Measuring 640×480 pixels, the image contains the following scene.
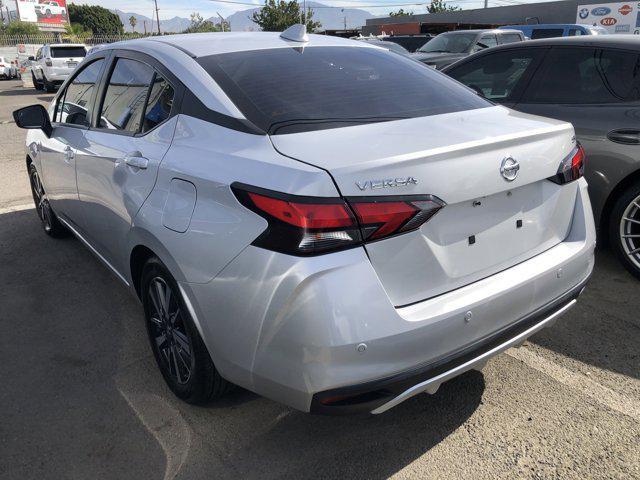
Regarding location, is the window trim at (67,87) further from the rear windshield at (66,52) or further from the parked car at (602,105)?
the rear windshield at (66,52)

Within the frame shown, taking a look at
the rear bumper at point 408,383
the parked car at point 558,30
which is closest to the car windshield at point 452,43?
the parked car at point 558,30

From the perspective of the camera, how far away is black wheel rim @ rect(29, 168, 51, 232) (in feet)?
16.3

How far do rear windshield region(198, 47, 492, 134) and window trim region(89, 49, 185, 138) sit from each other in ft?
0.56

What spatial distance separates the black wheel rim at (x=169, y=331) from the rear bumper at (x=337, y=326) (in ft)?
1.12

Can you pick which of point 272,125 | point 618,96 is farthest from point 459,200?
point 618,96

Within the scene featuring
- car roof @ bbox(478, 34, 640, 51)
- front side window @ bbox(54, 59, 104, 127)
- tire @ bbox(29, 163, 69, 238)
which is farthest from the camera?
tire @ bbox(29, 163, 69, 238)

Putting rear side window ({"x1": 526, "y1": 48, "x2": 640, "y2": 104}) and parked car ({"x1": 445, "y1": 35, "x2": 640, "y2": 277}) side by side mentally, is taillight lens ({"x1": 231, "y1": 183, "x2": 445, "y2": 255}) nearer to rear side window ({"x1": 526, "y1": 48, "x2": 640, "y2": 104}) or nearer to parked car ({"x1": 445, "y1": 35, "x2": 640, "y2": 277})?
parked car ({"x1": 445, "y1": 35, "x2": 640, "y2": 277})

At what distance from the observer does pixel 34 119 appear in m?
4.07

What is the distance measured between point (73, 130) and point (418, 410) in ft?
→ 9.08

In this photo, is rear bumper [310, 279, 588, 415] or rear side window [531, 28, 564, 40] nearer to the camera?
rear bumper [310, 279, 588, 415]

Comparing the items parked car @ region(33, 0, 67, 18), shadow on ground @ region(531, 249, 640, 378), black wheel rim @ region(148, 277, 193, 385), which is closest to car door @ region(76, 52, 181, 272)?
black wheel rim @ region(148, 277, 193, 385)

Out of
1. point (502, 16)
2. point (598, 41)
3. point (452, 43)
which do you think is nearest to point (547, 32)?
point (452, 43)

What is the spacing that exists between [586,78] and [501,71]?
887 millimetres

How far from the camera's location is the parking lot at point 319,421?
235cm
